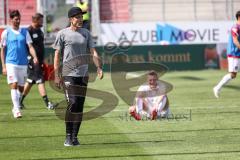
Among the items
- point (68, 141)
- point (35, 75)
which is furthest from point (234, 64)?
point (68, 141)

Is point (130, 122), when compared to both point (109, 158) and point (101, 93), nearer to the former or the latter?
point (109, 158)

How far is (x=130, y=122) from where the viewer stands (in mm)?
13805

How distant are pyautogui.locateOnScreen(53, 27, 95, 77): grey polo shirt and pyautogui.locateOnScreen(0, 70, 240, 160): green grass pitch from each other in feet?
3.87

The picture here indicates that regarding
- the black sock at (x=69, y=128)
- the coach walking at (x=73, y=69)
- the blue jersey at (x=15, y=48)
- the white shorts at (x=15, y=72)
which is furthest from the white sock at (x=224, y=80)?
the black sock at (x=69, y=128)

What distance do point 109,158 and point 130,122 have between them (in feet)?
12.6

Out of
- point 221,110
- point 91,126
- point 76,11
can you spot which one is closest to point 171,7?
point 221,110

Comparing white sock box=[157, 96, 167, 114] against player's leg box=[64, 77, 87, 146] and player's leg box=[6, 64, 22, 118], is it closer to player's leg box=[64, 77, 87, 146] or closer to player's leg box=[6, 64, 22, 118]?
player's leg box=[6, 64, 22, 118]

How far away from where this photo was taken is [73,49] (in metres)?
11.3

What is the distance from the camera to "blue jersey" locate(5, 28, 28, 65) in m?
14.4

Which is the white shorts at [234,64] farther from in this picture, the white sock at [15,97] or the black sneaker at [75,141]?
the black sneaker at [75,141]

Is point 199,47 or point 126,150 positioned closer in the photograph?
point 126,150

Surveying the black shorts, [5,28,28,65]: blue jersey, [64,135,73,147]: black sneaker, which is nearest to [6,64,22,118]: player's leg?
[5,28,28,65]: blue jersey

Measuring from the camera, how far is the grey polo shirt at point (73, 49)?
11.2 metres

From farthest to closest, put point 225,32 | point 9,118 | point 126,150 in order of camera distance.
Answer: point 225,32
point 9,118
point 126,150
